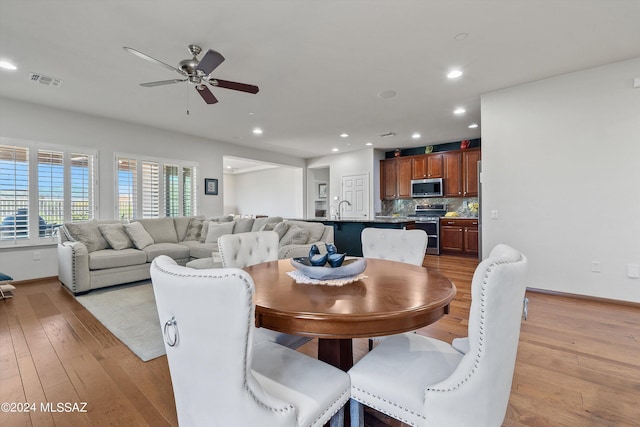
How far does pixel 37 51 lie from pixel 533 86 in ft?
18.5

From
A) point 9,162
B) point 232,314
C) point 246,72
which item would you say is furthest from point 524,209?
point 9,162

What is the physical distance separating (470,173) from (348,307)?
663 cm

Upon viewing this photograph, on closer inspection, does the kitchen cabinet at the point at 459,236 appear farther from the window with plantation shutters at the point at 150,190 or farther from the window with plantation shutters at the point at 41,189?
the window with plantation shutters at the point at 41,189

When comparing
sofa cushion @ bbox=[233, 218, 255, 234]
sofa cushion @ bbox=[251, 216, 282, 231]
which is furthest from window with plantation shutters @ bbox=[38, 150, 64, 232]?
sofa cushion @ bbox=[251, 216, 282, 231]

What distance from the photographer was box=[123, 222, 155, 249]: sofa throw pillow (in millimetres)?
4574

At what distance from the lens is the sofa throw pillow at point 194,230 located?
550 cm

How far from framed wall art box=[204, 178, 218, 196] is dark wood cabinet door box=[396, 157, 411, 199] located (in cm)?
466

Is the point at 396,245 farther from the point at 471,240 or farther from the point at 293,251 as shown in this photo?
the point at 471,240

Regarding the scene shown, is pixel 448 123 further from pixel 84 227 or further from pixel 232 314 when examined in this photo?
pixel 84 227

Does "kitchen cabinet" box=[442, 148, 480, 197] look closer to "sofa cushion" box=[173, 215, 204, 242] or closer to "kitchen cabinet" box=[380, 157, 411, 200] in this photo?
"kitchen cabinet" box=[380, 157, 411, 200]

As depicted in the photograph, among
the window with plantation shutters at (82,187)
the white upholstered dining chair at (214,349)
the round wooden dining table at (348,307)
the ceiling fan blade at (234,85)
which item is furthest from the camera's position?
the window with plantation shutters at (82,187)

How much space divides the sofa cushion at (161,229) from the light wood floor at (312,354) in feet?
6.55

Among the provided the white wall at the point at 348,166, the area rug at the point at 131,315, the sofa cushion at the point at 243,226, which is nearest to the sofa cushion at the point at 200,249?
the sofa cushion at the point at 243,226

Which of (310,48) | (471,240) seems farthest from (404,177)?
(310,48)
